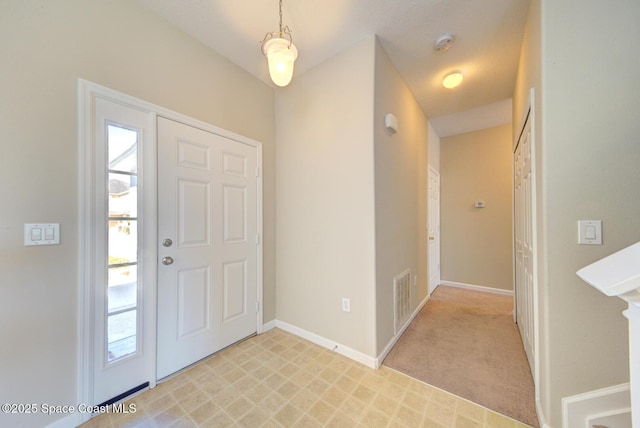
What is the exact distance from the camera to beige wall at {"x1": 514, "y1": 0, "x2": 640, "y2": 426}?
42.8 inches

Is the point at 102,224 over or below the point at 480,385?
over

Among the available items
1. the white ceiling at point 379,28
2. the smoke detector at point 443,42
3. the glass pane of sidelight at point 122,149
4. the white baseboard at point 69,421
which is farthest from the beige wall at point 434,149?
the white baseboard at point 69,421

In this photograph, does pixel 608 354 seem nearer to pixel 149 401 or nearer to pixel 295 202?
pixel 295 202

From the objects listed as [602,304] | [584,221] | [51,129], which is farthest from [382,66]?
[51,129]

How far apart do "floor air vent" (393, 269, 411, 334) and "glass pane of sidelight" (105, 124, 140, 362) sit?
2.08 m

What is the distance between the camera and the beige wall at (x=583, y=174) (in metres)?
1.09

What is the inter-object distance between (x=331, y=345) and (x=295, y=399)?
629mm

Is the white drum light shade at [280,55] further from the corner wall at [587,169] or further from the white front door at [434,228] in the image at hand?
the white front door at [434,228]

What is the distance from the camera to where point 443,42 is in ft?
6.35

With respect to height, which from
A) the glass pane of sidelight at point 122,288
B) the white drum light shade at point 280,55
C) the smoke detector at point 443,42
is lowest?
the glass pane of sidelight at point 122,288

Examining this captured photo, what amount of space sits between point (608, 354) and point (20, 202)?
2.99 meters

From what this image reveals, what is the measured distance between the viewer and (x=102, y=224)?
1.44 metres

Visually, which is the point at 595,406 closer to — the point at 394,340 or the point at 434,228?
the point at 394,340

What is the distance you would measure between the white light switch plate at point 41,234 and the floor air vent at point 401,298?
2.42m
